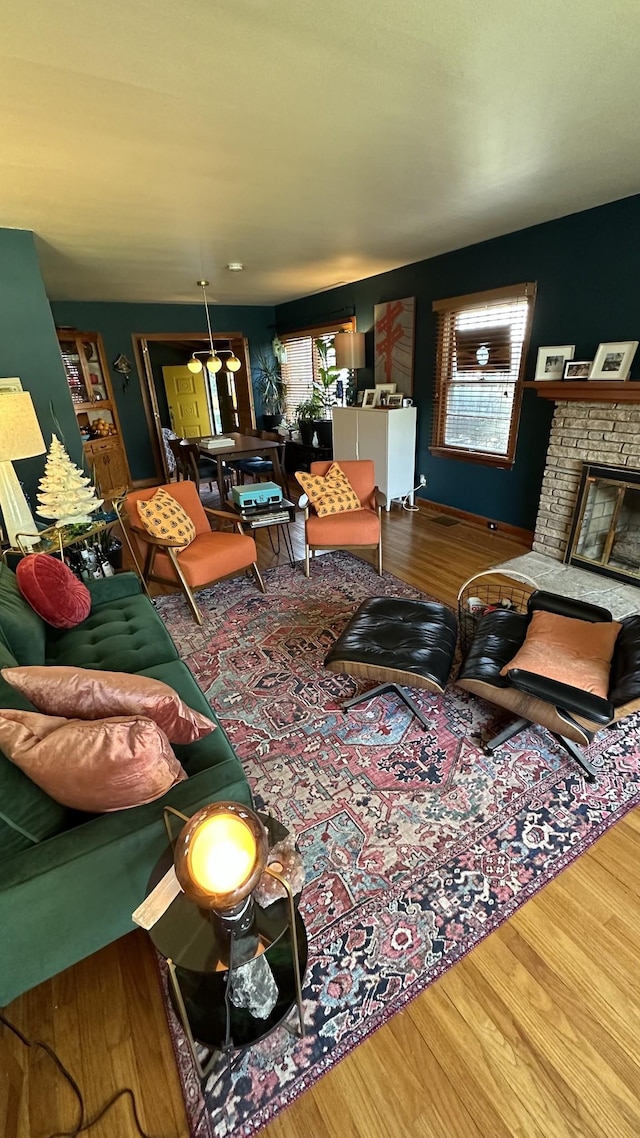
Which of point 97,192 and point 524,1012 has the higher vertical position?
point 97,192

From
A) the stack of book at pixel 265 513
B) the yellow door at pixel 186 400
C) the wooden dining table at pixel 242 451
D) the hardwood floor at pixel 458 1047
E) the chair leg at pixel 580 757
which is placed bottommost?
the hardwood floor at pixel 458 1047

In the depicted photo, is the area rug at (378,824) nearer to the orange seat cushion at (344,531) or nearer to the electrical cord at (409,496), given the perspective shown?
the orange seat cushion at (344,531)

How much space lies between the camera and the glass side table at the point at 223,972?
97cm

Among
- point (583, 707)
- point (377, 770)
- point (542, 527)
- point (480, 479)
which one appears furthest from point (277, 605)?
point (480, 479)

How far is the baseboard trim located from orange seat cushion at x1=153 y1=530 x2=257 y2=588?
254 centimetres

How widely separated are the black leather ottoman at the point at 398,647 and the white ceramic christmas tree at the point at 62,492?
2097 mm

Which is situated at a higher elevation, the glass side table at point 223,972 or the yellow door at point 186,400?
the yellow door at point 186,400

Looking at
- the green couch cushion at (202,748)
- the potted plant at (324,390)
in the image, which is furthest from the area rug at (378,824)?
the potted plant at (324,390)

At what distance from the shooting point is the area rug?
116 centimetres

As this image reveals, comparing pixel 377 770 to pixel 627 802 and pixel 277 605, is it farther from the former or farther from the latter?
pixel 277 605

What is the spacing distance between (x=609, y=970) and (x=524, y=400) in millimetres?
3892

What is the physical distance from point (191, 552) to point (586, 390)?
298cm

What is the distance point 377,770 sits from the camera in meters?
1.91

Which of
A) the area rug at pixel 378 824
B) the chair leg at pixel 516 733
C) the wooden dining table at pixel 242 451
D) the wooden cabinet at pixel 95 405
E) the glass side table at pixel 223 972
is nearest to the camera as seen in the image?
the glass side table at pixel 223 972
